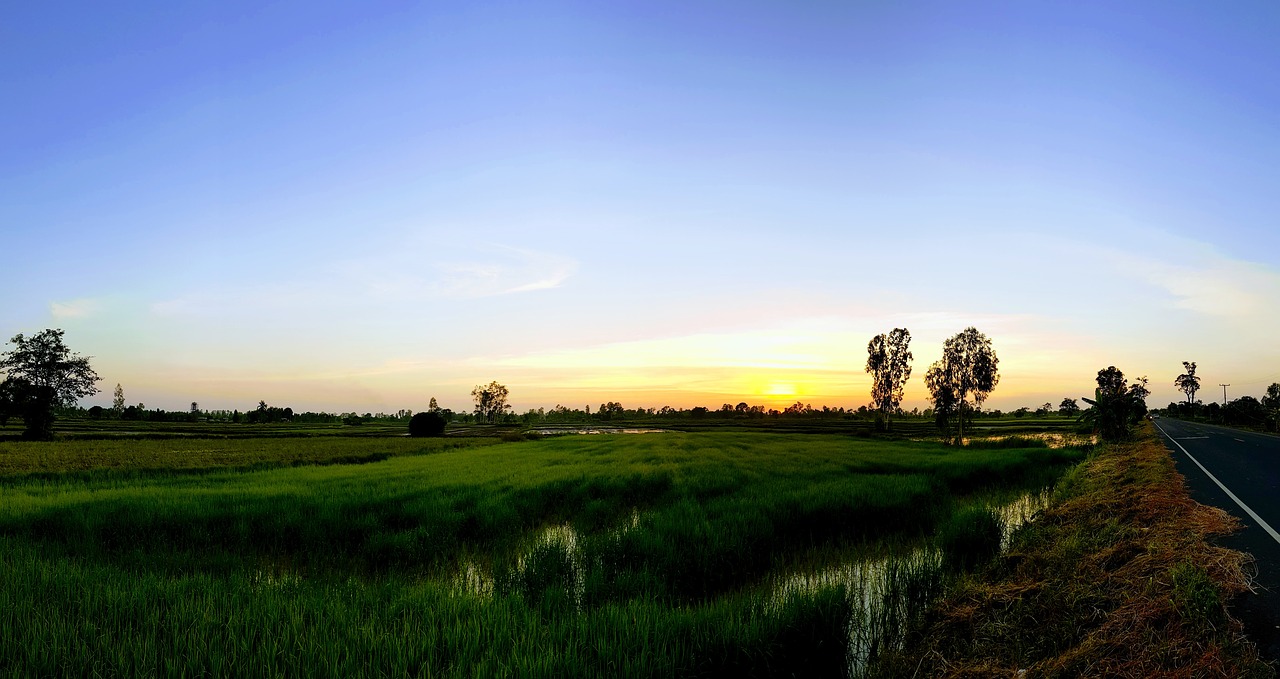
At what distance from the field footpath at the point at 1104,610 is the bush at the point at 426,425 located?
200 feet

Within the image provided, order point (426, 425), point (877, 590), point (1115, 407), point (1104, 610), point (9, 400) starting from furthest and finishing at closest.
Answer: point (426, 425)
point (9, 400)
point (1115, 407)
point (877, 590)
point (1104, 610)

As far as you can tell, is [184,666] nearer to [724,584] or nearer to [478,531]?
[724,584]

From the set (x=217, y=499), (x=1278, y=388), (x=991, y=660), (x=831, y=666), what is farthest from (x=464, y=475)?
(x=1278, y=388)

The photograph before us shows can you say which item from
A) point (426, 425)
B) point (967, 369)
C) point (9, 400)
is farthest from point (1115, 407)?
point (9, 400)

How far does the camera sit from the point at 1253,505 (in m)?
11.1

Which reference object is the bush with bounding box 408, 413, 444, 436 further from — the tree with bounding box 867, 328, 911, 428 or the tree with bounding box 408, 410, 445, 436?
the tree with bounding box 867, 328, 911, 428

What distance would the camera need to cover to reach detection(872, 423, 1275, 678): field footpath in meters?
4.83

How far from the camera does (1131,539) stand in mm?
8523

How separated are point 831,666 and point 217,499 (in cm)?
1425

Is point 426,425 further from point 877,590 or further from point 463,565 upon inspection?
point 877,590

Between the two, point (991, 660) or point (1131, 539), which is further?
point (1131, 539)

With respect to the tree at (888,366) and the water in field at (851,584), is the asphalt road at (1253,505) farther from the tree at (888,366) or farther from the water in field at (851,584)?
the tree at (888,366)

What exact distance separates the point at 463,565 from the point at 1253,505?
1510 cm

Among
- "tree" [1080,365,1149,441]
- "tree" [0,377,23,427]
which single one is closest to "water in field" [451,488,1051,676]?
"tree" [1080,365,1149,441]
